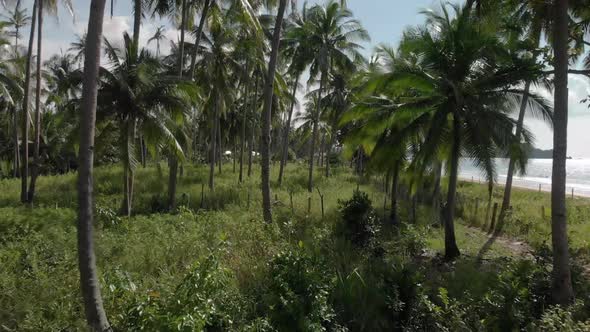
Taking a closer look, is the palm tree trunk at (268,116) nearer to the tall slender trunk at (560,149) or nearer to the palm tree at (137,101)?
the palm tree at (137,101)

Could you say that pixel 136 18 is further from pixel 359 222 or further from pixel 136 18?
pixel 359 222

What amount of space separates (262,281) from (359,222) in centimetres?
521

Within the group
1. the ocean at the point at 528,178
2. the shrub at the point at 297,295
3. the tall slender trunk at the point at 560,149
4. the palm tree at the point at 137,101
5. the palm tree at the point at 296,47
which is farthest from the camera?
the palm tree at the point at 296,47

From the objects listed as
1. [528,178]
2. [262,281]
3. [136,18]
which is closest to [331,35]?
[136,18]

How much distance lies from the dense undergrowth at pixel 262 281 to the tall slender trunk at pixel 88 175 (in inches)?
18.5

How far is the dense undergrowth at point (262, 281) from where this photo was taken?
577 centimetres

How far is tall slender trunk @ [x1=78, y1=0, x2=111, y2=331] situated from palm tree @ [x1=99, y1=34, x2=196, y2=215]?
8275 mm

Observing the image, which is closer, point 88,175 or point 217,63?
point 88,175

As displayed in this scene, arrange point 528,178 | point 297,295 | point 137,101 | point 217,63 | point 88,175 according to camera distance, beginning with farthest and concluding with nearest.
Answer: point 528,178 → point 217,63 → point 137,101 → point 297,295 → point 88,175

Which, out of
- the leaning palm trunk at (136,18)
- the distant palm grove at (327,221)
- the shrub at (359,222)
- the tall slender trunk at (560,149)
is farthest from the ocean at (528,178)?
the leaning palm trunk at (136,18)

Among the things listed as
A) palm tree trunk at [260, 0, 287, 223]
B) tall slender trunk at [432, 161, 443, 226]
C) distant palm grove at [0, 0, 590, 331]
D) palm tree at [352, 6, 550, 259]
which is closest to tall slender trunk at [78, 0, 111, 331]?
distant palm grove at [0, 0, 590, 331]

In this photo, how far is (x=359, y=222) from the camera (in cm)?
1159

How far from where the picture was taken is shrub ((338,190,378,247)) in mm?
11352

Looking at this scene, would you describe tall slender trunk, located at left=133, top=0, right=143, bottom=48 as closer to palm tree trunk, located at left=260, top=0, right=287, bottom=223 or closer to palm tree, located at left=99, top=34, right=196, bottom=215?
palm tree, located at left=99, top=34, right=196, bottom=215
